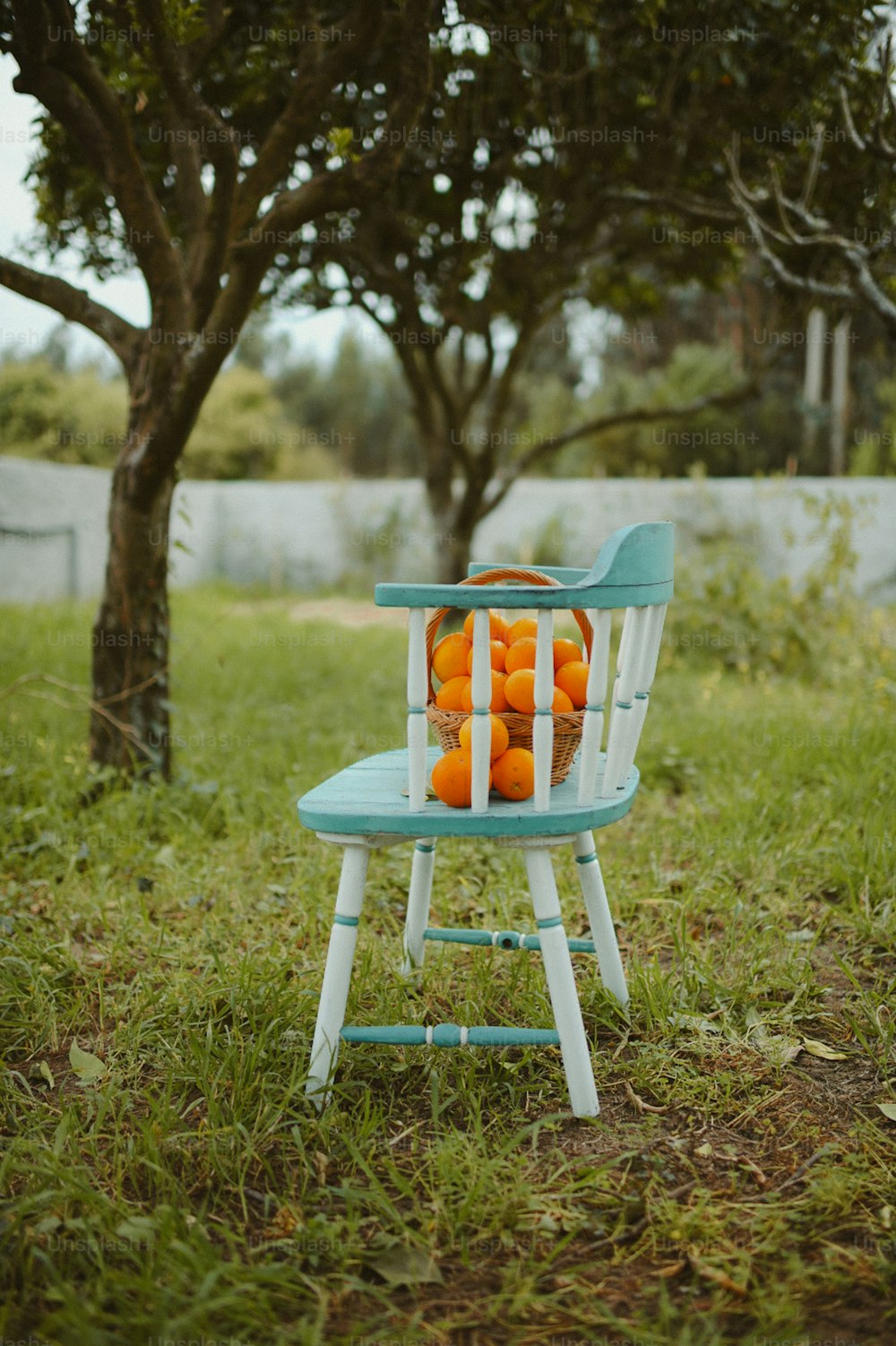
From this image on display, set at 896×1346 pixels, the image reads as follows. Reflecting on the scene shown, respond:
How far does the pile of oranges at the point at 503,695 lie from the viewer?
164 cm

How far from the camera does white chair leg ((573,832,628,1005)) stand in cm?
190

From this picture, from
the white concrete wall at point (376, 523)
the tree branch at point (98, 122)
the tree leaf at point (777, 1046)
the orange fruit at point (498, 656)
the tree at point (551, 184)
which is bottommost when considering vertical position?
the tree leaf at point (777, 1046)

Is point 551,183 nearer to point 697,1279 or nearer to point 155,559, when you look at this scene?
point 155,559

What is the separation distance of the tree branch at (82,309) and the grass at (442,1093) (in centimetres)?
144

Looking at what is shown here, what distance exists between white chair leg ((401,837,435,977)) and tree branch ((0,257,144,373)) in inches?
79.5

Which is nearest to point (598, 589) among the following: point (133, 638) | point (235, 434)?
point (133, 638)

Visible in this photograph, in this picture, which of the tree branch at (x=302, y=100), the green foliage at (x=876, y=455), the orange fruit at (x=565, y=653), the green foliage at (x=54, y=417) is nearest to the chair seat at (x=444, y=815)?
the orange fruit at (x=565, y=653)

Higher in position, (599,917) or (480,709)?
(480,709)

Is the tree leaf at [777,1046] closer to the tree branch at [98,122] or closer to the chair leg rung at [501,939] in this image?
the chair leg rung at [501,939]

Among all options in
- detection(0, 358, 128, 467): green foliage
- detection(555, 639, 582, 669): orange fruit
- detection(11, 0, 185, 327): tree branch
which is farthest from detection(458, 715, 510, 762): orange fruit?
detection(0, 358, 128, 467): green foliage

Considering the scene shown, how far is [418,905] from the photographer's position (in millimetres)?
2109

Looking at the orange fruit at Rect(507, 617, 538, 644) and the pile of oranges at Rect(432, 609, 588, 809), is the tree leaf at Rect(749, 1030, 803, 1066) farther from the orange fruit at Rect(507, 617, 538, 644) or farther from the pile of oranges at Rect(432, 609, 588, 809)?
the orange fruit at Rect(507, 617, 538, 644)

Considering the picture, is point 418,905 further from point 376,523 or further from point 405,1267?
point 376,523

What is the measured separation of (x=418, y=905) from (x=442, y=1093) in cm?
43
